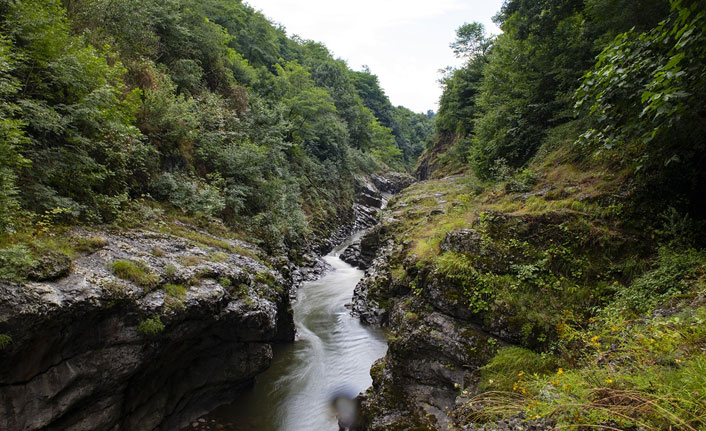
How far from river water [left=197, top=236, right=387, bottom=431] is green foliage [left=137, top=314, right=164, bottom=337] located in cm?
334

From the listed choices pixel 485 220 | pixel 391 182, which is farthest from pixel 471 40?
pixel 485 220

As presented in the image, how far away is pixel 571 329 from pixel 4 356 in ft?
26.7

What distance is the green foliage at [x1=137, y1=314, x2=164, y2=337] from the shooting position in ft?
17.6

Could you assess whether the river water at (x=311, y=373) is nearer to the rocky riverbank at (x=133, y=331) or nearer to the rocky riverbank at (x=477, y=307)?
the rocky riverbank at (x=133, y=331)

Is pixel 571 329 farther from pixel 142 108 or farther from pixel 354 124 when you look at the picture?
pixel 354 124

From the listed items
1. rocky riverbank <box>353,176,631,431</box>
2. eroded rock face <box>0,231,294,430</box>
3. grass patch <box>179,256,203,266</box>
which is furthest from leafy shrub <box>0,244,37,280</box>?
rocky riverbank <box>353,176,631,431</box>

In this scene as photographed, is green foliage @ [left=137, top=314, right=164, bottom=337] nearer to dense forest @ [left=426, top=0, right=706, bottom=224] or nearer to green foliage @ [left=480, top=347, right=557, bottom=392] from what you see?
green foliage @ [left=480, top=347, right=557, bottom=392]

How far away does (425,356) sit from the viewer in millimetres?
6773

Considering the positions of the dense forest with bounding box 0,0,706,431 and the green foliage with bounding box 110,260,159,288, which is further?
the green foliage with bounding box 110,260,159,288

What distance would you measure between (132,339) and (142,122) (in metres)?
7.94

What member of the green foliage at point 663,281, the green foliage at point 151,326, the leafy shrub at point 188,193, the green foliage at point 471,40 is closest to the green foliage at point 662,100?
the green foliage at point 663,281

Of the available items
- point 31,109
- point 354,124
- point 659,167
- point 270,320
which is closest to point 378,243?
point 270,320

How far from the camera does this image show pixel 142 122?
10.4m

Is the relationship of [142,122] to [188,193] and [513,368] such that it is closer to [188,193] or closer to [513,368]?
[188,193]
